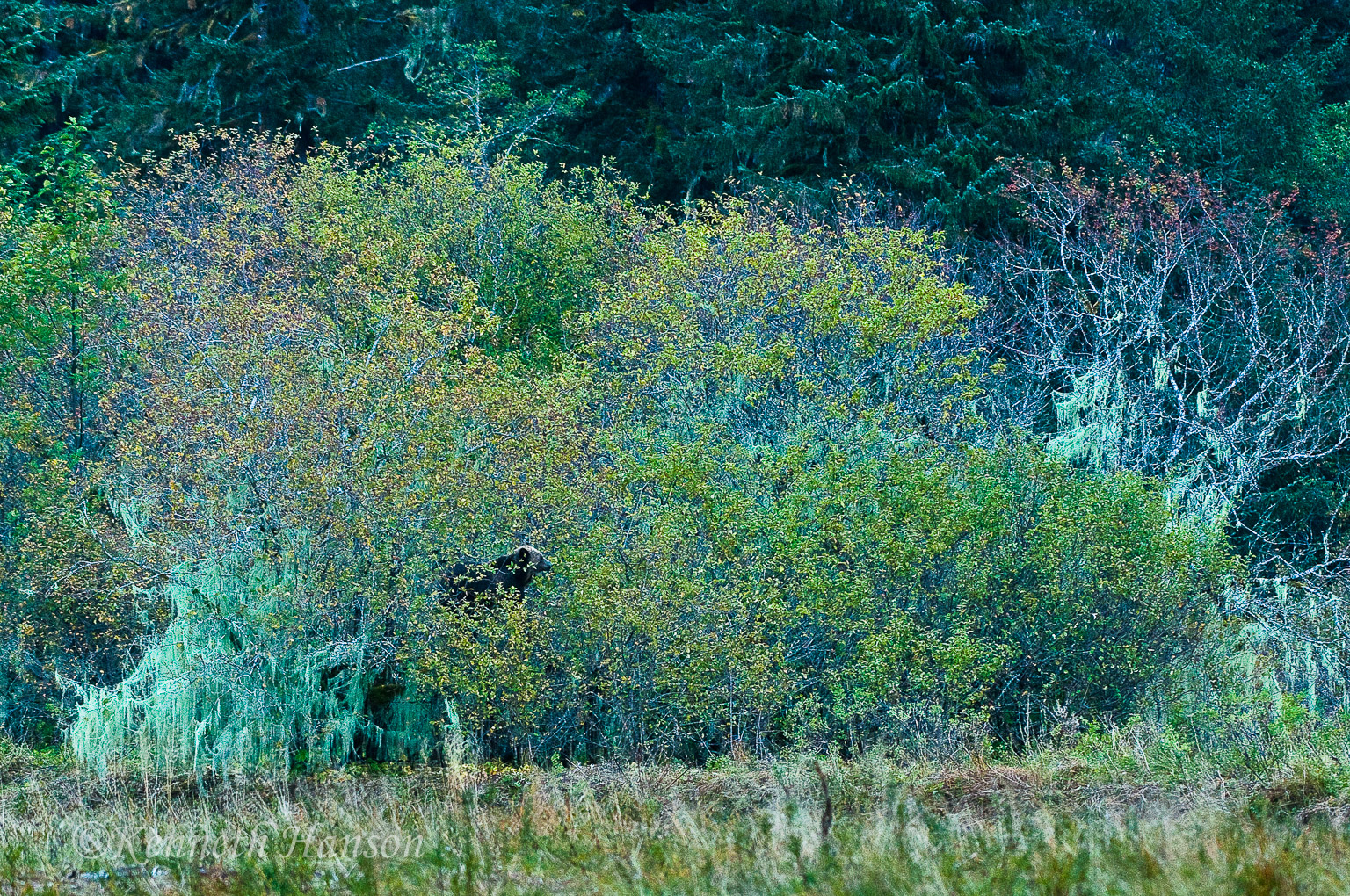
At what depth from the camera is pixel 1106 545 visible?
586 inches

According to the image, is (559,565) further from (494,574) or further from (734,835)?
(734,835)

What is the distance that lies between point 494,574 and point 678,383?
4735 millimetres

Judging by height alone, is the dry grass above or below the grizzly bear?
above

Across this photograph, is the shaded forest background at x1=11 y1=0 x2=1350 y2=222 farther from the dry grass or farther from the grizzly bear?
the dry grass

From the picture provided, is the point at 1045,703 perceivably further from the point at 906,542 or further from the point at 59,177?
the point at 59,177

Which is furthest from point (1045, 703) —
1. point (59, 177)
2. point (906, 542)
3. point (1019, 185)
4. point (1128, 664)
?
point (59, 177)

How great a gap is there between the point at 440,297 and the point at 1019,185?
9.35 m

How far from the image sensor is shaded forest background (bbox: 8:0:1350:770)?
14.3 m

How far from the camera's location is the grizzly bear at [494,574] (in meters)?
14.5

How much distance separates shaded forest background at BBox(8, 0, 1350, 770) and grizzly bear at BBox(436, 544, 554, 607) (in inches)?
8.8

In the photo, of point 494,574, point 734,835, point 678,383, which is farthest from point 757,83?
point 734,835

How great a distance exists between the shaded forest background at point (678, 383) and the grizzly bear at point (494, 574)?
22 cm

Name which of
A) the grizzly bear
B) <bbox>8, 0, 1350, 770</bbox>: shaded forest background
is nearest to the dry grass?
<bbox>8, 0, 1350, 770</bbox>: shaded forest background

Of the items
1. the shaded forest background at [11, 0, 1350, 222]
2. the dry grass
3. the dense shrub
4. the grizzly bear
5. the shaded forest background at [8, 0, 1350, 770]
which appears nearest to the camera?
the dry grass
